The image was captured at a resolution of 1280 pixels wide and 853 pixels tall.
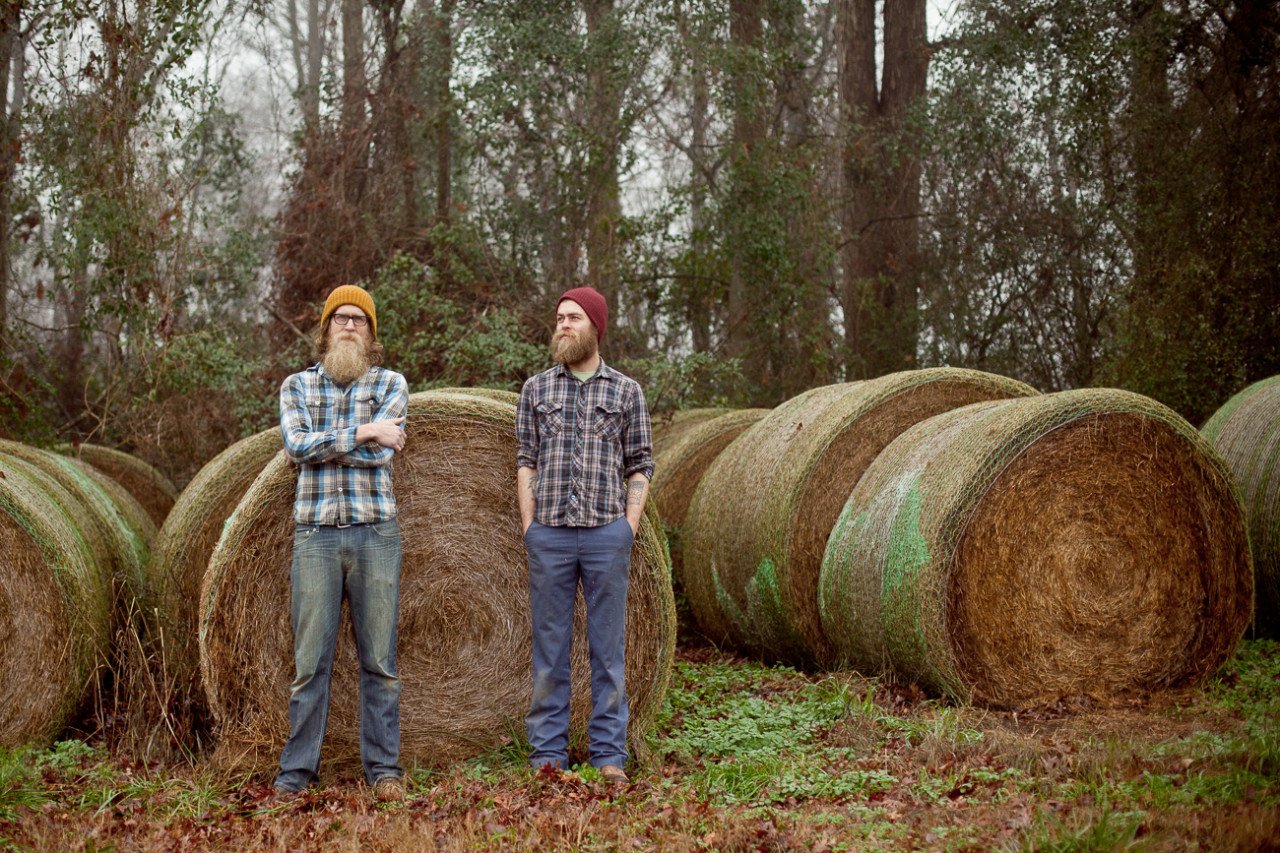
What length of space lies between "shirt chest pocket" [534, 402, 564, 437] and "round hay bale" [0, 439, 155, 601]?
2944 millimetres

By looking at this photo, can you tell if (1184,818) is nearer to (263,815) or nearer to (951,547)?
(951,547)

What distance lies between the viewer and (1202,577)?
299 inches

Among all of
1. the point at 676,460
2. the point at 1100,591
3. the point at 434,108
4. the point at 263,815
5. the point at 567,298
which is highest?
the point at 434,108

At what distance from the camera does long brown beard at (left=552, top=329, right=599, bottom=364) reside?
247 inches

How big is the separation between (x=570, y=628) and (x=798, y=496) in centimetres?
257

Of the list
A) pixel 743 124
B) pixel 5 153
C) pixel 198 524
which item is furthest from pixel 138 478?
pixel 743 124

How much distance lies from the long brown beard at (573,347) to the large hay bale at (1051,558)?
2227 millimetres

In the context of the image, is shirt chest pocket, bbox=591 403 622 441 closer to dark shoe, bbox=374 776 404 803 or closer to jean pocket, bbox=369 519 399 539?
jean pocket, bbox=369 519 399 539

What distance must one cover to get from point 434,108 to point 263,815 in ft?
40.1

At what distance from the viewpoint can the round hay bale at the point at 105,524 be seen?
25.9 feet

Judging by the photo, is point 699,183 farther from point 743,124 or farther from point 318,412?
point 318,412

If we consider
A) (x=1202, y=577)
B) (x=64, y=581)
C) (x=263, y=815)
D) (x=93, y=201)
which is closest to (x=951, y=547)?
(x=1202, y=577)

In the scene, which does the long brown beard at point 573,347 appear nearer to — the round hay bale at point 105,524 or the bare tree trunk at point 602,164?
the round hay bale at point 105,524

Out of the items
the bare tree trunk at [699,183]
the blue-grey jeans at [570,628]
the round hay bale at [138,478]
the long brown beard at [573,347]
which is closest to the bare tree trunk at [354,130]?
the bare tree trunk at [699,183]
